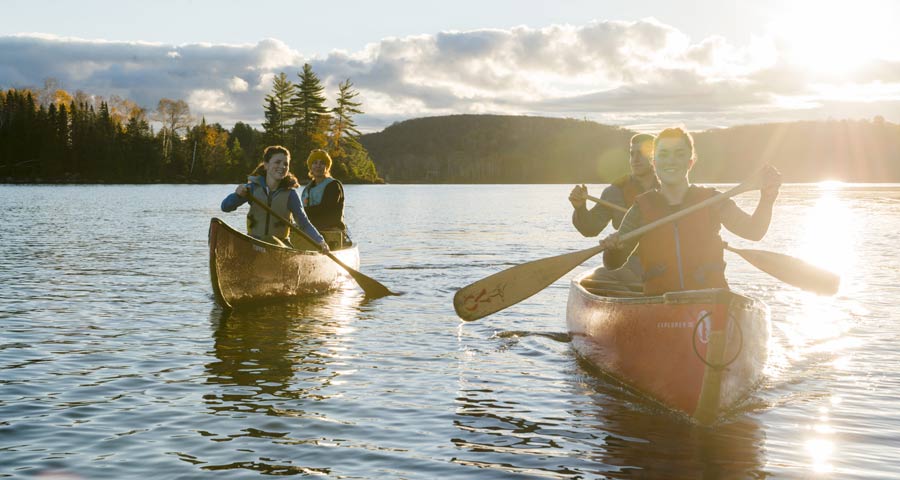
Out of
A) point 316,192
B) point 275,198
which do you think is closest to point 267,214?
point 275,198

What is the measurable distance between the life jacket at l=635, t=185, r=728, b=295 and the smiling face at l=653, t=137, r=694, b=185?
21 cm

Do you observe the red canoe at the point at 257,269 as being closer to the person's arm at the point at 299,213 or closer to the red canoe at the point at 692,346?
the person's arm at the point at 299,213

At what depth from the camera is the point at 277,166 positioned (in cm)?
1147

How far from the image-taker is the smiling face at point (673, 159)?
6.69 metres

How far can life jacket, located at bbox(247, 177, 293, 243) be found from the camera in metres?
11.6

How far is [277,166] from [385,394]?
4.87 metres

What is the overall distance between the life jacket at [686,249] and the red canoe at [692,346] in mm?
307

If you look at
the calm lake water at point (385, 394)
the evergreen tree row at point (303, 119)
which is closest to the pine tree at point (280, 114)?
the evergreen tree row at point (303, 119)

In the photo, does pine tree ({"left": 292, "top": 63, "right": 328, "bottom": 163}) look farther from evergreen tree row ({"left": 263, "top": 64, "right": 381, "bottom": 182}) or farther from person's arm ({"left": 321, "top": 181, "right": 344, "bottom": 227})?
person's arm ({"left": 321, "top": 181, "right": 344, "bottom": 227})

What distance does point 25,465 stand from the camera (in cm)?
555

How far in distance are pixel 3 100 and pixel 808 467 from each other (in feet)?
403

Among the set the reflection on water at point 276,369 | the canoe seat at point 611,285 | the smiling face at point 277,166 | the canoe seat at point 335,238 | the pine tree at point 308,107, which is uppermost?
the pine tree at point 308,107

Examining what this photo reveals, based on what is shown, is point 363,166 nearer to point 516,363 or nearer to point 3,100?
point 3,100

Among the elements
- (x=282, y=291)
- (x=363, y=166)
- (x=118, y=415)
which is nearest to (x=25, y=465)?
(x=118, y=415)
